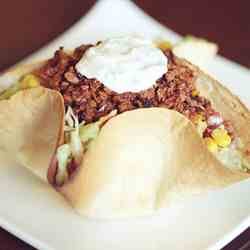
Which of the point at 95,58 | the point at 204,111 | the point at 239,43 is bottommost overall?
the point at 239,43

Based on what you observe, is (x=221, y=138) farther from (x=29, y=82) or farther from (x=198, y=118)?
(x=29, y=82)

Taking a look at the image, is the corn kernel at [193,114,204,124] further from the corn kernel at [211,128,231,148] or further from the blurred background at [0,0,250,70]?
the blurred background at [0,0,250,70]

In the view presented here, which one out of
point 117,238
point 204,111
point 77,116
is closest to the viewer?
point 117,238

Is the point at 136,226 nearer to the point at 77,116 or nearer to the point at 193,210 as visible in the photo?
the point at 193,210

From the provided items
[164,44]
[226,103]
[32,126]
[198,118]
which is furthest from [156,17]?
[32,126]

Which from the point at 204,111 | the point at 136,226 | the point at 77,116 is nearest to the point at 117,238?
the point at 136,226

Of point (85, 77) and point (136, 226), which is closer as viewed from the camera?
point (136, 226)

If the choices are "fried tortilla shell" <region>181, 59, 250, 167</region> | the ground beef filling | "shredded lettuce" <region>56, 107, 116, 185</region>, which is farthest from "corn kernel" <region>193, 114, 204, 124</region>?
"shredded lettuce" <region>56, 107, 116, 185</region>

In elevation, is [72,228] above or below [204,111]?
below
